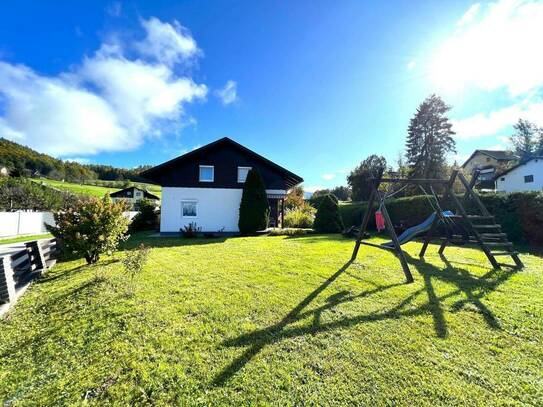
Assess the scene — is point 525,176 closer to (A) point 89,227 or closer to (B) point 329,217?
(B) point 329,217

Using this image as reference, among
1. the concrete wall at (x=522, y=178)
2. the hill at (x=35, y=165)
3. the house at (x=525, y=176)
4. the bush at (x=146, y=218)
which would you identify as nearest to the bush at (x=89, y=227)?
the bush at (x=146, y=218)

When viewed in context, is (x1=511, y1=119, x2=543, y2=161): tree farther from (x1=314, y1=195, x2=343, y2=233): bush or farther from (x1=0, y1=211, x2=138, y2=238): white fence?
(x1=0, y1=211, x2=138, y2=238): white fence

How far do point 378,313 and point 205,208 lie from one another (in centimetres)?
1350

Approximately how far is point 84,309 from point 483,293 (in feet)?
23.8

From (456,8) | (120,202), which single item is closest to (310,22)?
(456,8)

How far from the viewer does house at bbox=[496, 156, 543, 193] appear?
25.6m

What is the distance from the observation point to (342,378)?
2369mm

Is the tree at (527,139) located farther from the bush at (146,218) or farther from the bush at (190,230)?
the bush at (146,218)

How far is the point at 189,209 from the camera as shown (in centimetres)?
1568

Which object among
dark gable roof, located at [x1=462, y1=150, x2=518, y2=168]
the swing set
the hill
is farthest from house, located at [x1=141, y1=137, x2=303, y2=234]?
dark gable roof, located at [x1=462, y1=150, x2=518, y2=168]

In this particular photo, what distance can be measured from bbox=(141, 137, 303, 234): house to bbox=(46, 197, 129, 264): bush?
8.37 m

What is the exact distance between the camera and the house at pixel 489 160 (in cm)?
4125

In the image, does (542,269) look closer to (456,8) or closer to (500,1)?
(500,1)

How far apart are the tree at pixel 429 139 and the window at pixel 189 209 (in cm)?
3539
